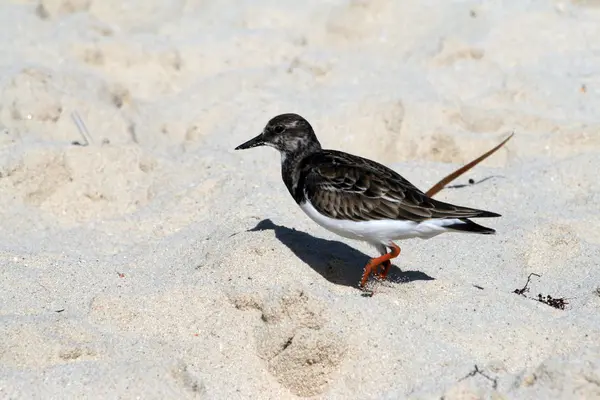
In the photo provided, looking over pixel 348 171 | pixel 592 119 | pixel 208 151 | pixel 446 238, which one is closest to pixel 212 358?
pixel 348 171

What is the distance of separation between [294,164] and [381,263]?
0.80 m

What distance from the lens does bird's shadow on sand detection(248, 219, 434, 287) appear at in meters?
4.93

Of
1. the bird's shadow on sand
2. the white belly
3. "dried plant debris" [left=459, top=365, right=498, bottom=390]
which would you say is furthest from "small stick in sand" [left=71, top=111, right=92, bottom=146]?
"dried plant debris" [left=459, top=365, right=498, bottom=390]

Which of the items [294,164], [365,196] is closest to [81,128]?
[294,164]

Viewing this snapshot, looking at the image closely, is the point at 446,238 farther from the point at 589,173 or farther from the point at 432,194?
the point at 589,173

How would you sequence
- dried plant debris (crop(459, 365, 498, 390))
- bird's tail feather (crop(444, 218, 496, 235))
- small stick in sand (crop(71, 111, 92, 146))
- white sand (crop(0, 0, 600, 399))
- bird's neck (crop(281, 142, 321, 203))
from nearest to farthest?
dried plant debris (crop(459, 365, 498, 390)), white sand (crop(0, 0, 600, 399)), bird's tail feather (crop(444, 218, 496, 235)), bird's neck (crop(281, 142, 321, 203)), small stick in sand (crop(71, 111, 92, 146))

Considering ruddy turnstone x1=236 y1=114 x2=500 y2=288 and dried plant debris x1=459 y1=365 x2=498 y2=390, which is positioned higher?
ruddy turnstone x1=236 y1=114 x2=500 y2=288

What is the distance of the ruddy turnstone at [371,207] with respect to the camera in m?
4.78

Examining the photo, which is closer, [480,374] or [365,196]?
[480,374]

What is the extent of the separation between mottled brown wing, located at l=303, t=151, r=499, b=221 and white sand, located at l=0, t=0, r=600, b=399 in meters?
0.35

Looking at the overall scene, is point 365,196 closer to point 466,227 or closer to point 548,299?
point 466,227

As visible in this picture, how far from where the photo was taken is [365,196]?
488 cm

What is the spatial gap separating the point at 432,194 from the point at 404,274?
3.10 feet

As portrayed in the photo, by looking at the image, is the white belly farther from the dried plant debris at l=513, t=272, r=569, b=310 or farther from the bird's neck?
the dried plant debris at l=513, t=272, r=569, b=310
